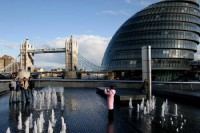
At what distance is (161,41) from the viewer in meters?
82.1

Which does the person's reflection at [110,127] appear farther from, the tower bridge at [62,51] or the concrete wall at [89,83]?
the tower bridge at [62,51]

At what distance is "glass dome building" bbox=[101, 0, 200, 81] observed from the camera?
271ft

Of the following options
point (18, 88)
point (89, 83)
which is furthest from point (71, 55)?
point (18, 88)

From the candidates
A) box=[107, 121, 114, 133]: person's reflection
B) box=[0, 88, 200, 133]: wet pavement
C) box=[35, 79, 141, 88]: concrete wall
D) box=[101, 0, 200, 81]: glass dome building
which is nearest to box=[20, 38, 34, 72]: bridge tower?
box=[101, 0, 200, 81]: glass dome building

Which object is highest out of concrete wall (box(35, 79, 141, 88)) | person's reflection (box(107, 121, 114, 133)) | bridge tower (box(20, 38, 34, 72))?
bridge tower (box(20, 38, 34, 72))

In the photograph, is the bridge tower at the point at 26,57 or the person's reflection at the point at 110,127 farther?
the bridge tower at the point at 26,57

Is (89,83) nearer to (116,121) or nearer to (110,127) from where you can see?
(116,121)

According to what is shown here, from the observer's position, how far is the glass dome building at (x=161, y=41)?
8256 centimetres

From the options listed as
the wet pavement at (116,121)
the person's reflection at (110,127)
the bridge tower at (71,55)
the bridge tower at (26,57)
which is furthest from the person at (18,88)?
the bridge tower at (26,57)

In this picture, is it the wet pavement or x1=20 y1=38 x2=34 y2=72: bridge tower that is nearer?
the wet pavement

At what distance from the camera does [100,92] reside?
32.8 m

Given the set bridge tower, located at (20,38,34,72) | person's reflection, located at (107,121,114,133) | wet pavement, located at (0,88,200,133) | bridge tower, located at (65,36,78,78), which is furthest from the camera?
bridge tower, located at (20,38,34,72)

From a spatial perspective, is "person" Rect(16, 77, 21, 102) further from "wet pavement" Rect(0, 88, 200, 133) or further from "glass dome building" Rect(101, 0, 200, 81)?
"glass dome building" Rect(101, 0, 200, 81)

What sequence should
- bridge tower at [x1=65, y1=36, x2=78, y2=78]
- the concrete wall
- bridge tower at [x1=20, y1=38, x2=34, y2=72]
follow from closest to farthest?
the concrete wall → bridge tower at [x1=65, y1=36, x2=78, y2=78] → bridge tower at [x1=20, y1=38, x2=34, y2=72]
